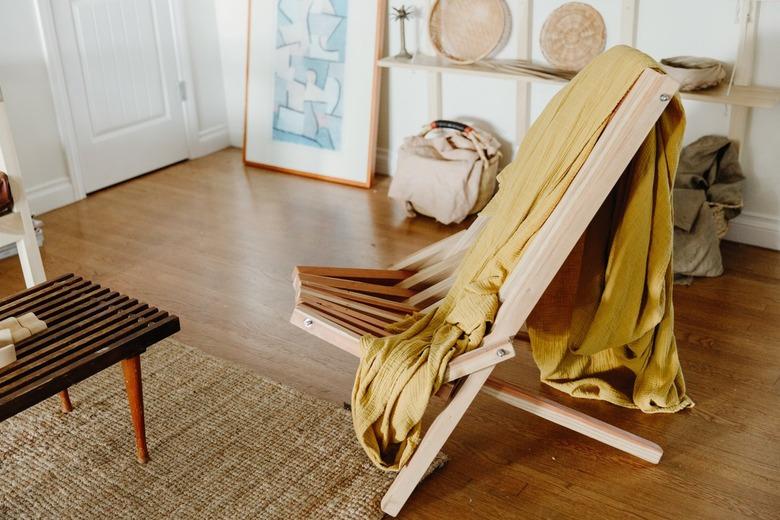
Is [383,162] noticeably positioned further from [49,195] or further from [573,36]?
[49,195]

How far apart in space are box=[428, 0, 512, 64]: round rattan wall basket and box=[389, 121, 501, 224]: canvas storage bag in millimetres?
315

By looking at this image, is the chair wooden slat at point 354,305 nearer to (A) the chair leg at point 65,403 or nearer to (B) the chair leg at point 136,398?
(B) the chair leg at point 136,398

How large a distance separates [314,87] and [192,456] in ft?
7.67

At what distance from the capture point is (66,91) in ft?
12.3

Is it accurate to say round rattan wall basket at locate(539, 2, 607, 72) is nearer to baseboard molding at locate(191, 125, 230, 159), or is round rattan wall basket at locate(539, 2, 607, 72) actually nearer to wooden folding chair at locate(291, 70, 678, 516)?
wooden folding chair at locate(291, 70, 678, 516)

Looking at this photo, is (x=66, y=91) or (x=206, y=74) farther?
(x=206, y=74)

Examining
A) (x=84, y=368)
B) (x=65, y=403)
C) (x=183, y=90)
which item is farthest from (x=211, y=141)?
(x=84, y=368)

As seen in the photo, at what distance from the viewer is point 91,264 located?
129 inches

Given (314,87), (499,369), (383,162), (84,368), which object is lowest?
(499,369)

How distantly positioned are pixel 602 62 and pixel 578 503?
102cm

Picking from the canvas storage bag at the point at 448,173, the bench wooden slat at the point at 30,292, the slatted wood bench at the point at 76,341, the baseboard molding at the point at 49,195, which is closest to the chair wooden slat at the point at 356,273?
the slatted wood bench at the point at 76,341

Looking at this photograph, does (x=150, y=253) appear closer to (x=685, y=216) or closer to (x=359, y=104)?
(x=359, y=104)

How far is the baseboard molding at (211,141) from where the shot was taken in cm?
450

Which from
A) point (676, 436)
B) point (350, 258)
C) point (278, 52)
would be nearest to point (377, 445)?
point (676, 436)
